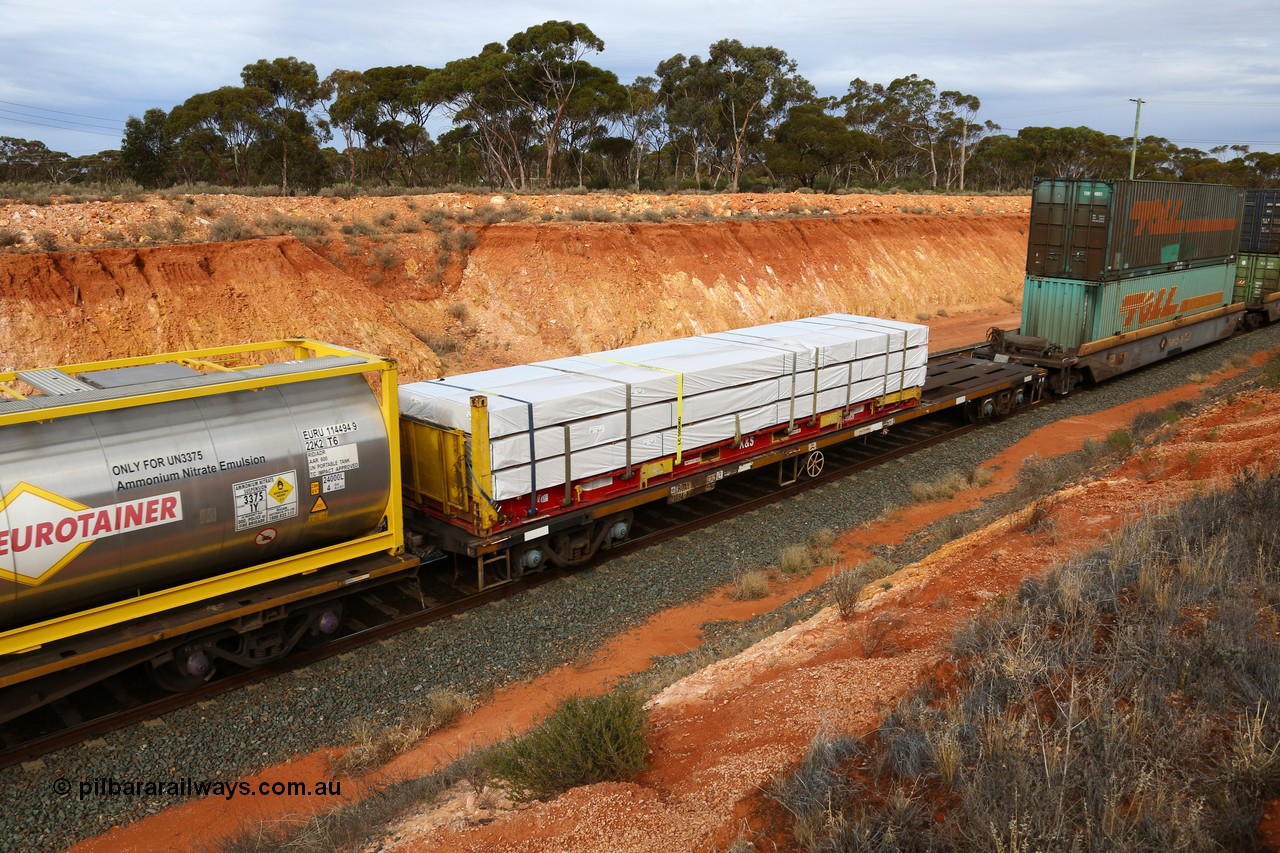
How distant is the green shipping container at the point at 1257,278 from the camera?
104 feet

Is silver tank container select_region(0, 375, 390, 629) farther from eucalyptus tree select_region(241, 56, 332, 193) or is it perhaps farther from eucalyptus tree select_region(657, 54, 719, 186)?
eucalyptus tree select_region(657, 54, 719, 186)

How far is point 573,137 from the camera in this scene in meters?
56.3

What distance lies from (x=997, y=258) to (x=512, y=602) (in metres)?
42.6

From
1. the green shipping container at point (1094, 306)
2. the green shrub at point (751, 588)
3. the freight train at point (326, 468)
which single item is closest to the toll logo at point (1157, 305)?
the green shipping container at point (1094, 306)

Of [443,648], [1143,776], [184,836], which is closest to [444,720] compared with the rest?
[443,648]

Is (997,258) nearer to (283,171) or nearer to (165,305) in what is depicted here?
(283,171)

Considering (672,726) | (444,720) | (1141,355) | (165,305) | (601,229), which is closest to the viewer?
(672,726)

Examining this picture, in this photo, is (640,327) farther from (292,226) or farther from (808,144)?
(808,144)

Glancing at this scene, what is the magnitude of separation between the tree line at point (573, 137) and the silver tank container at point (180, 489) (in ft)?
103

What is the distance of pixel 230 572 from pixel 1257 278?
35.8 meters

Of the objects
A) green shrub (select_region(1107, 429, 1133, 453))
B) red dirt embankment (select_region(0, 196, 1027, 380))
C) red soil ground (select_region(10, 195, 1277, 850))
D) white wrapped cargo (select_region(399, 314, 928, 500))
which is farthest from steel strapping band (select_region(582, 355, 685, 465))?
red dirt embankment (select_region(0, 196, 1027, 380))

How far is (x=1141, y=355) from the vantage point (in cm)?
2431

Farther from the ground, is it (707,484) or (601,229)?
(601,229)

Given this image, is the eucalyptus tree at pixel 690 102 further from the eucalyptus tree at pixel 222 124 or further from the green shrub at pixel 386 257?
the green shrub at pixel 386 257
